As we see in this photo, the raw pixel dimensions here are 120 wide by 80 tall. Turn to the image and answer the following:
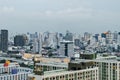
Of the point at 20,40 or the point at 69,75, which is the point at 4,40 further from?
the point at 69,75

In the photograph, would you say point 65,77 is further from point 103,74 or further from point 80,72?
point 103,74

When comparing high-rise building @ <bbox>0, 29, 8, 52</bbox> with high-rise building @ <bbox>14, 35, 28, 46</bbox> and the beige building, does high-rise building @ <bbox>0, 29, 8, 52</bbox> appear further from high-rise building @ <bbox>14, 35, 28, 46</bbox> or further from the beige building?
the beige building

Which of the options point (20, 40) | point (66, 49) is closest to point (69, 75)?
point (66, 49)

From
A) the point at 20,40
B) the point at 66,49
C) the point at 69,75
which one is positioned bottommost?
the point at 69,75

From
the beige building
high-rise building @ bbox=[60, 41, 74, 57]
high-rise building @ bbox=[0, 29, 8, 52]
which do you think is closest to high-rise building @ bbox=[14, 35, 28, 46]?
high-rise building @ bbox=[0, 29, 8, 52]

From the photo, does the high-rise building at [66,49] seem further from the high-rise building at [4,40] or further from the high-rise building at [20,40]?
the high-rise building at [20,40]

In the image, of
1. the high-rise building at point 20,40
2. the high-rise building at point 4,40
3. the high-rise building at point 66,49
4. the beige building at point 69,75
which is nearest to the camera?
the beige building at point 69,75

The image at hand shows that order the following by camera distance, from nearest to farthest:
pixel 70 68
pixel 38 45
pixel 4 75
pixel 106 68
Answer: pixel 70 68 → pixel 4 75 → pixel 106 68 → pixel 38 45

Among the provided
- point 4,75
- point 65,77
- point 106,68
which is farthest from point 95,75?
point 4,75

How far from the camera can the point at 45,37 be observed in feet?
247

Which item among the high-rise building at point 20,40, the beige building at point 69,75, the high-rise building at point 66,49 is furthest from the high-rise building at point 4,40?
the beige building at point 69,75

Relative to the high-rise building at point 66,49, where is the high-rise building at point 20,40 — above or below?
above

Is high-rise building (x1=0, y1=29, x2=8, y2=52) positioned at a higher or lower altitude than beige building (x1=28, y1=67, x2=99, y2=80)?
higher

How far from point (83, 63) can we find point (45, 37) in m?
57.6
